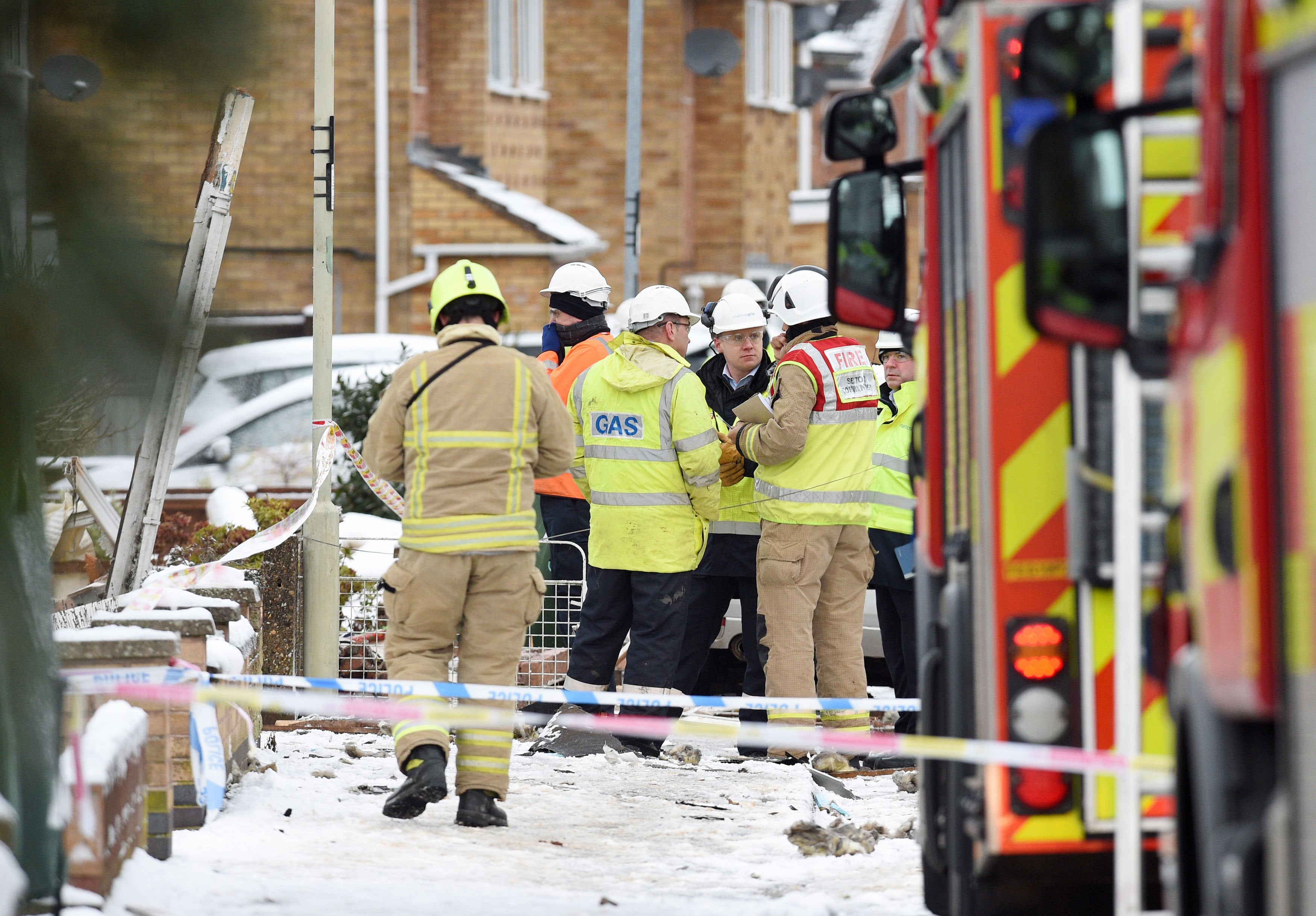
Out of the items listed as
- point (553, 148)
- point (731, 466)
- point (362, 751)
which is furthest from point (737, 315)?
point (553, 148)

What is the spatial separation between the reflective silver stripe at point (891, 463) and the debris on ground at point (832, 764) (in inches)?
57.5

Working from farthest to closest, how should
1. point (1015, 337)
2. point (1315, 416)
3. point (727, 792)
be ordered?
point (727, 792) < point (1015, 337) < point (1315, 416)

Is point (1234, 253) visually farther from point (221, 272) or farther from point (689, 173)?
point (689, 173)

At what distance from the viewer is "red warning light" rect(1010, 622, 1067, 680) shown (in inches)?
147

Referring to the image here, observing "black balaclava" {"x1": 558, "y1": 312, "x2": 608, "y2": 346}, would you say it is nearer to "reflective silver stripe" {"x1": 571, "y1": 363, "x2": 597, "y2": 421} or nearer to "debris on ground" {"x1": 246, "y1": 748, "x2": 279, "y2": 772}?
"reflective silver stripe" {"x1": 571, "y1": 363, "x2": 597, "y2": 421}

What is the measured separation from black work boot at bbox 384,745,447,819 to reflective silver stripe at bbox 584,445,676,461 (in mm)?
1847

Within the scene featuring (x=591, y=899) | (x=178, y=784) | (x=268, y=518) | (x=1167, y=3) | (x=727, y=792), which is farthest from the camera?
(x=268, y=518)

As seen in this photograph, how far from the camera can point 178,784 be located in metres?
5.89

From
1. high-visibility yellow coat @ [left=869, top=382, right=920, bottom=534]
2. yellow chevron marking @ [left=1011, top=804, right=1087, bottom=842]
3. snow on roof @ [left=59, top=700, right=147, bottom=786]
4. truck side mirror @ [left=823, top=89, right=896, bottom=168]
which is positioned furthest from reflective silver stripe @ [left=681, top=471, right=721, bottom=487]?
yellow chevron marking @ [left=1011, top=804, right=1087, bottom=842]

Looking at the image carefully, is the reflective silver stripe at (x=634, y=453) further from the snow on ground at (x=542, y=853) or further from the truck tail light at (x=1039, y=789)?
the truck tail light at (x=1039, y=789)

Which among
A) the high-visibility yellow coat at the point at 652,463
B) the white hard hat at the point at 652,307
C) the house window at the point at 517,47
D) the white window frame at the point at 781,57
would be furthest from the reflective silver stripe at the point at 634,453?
the white window frame at the point at 781,57

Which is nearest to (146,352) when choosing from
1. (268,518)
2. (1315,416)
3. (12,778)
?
(1315,416)

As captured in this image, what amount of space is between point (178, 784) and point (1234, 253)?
4.39 metres

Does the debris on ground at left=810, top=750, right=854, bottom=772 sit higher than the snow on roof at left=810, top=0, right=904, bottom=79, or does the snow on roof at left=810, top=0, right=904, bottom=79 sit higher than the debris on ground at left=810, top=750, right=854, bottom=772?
the snow on roof at left=810, top=0, right=904, bottom=79
